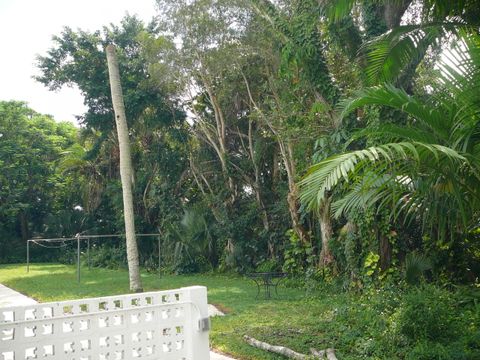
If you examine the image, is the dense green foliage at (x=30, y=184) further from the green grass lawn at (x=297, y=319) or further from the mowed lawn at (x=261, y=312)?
the green grass lawn at (x=297, y=319)

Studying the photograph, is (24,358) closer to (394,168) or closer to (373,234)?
(394,168)

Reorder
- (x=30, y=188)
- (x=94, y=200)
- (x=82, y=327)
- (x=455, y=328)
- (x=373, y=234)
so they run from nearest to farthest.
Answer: (x=82, y=327) → (x=455, y=328) → (x=373, y=234) → (x=94, y=200) → (x=30, y=188)

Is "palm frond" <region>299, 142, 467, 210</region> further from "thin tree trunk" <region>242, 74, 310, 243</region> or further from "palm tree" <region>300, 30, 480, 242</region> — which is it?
"thin tree trunk" <region>242, 74, 310, 243</region>

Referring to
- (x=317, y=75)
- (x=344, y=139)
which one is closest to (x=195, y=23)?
(x=317, y=75)

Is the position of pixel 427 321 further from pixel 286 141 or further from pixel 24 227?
pixel 24 227

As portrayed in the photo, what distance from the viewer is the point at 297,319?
7754mm

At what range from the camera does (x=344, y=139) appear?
9.92m

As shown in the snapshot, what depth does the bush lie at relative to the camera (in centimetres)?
522

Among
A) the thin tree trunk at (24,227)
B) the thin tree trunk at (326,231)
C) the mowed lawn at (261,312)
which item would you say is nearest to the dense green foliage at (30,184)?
the thin tree trunk at (24,227)

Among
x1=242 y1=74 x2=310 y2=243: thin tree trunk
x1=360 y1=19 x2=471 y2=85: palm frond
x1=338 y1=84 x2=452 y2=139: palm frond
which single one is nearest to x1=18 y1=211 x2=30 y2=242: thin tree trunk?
x1=242 y1=74 x2=310 y2=243: thin tree trunk

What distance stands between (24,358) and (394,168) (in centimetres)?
326

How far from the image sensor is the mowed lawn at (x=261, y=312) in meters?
6.09

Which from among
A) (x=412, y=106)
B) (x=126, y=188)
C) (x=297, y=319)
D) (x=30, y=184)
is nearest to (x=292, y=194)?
(x=126, y=188)

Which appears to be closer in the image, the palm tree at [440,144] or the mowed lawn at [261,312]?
the palm tree at [440,144]
